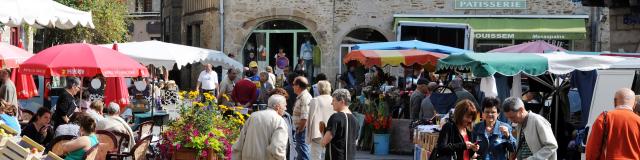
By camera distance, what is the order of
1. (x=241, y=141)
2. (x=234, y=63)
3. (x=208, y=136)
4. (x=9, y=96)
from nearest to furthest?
(x=241, y=141), (x=208, y=136), (x=9, y=96), (x=234, y=63)

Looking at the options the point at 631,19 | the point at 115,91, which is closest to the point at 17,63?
the point at 115,91

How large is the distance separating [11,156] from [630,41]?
14.7 metres

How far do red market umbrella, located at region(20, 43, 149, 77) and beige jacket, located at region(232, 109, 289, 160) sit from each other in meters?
3.97

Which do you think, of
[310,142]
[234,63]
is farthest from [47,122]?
[234,63]

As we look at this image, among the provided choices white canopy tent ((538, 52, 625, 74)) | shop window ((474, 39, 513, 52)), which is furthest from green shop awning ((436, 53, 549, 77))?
shop window ((474, 39, 513, 52))

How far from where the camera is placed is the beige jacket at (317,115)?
13.9 m

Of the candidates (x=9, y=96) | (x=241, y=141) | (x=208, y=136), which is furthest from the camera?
(x=9, y=96)

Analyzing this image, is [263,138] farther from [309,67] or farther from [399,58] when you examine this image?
[309,67]

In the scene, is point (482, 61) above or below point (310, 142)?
above

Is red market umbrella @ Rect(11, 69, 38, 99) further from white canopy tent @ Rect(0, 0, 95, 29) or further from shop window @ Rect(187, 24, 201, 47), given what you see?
shop window @ Rect(187, 24, 201, 47)

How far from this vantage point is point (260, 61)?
33.6 metres

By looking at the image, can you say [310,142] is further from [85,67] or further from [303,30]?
[303,30]

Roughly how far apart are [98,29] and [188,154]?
98.5 ft

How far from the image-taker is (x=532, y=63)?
50.7 feet
